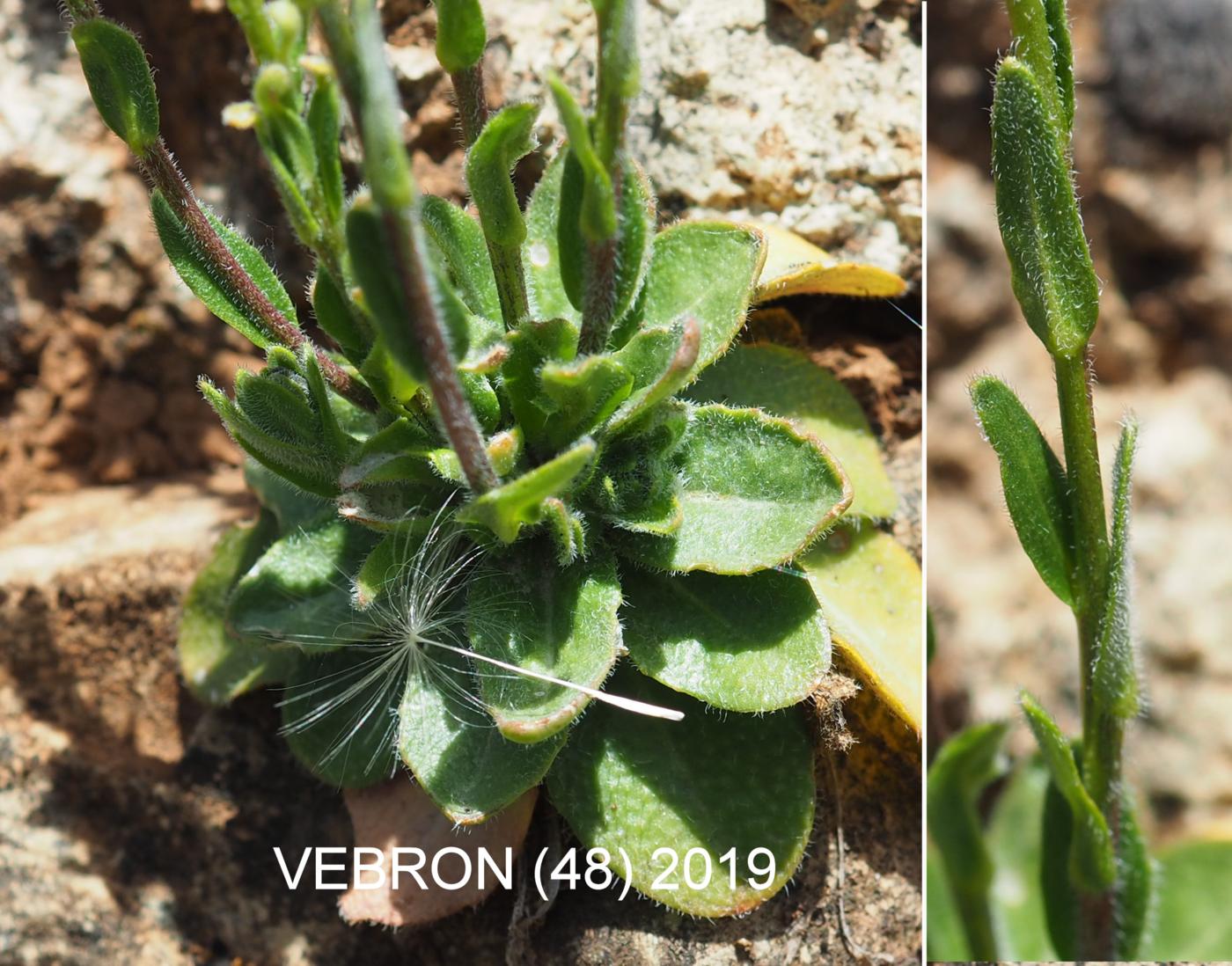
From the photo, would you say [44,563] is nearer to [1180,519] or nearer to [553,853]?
[553,853]

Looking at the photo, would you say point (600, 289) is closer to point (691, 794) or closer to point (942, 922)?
point (691, 794)

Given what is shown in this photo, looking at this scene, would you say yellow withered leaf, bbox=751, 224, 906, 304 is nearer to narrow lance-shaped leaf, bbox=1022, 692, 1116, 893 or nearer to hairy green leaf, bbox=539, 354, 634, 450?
hairy green leaf, bbox=539, 354, 634, 450

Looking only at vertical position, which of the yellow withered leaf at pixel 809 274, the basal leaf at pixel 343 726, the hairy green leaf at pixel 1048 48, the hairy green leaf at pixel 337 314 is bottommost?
the basal leaf at pixel 343 726

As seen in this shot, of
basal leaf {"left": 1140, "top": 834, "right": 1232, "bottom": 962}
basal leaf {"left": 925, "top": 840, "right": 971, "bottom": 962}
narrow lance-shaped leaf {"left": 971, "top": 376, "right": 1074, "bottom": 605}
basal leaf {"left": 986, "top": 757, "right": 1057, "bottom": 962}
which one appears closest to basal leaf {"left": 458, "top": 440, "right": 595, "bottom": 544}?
narrow lance-shaped leaf {"left": 971, "top": 376, "right": 1074, "bottom": 605}

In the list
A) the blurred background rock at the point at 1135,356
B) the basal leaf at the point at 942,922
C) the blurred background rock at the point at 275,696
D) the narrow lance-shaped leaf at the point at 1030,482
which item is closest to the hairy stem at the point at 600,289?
the narrow lance-shaped leaf at the point at 1030,482

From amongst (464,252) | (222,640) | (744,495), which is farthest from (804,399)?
(222,640)

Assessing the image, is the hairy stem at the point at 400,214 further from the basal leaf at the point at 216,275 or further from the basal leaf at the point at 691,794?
the basal leaf at the point at 691,794

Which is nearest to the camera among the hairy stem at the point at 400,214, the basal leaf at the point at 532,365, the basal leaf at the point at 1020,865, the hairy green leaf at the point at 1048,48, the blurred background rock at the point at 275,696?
the hairy stem at the point at 400,214
